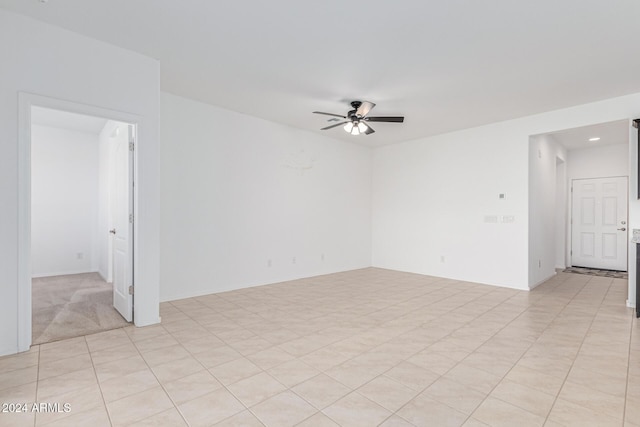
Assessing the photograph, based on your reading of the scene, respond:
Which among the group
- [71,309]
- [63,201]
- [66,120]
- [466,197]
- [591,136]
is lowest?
[71,309]

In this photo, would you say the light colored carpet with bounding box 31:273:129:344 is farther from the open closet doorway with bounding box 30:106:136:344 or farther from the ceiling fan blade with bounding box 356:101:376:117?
the ceiling fan blade with bounding box 356:101:376:117

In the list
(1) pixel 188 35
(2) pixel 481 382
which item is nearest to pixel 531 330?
(2) pixel 481 382

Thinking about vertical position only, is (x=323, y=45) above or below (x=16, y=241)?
above

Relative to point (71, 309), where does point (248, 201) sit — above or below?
above

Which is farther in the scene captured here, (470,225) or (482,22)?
(470,225)

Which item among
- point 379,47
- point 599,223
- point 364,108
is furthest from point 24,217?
point 599,223

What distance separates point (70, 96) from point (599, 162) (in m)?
9.21

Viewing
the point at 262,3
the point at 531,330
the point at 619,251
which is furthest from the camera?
the point at 619,251

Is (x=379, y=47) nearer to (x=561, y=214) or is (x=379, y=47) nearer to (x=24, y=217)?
(x=24, y=217)

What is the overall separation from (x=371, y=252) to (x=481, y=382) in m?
5.25

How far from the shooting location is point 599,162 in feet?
22.5

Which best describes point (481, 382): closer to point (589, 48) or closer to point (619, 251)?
point (589, 48)

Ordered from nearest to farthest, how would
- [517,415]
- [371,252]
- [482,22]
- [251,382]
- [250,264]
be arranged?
[517,415], [251,382], [482,22], [250,264], [371,252]

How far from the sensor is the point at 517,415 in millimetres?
1911
